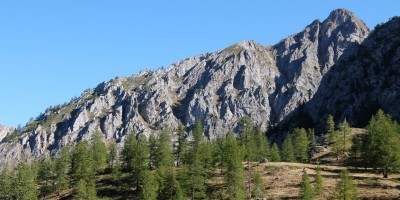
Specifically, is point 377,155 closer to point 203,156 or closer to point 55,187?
point 203,156

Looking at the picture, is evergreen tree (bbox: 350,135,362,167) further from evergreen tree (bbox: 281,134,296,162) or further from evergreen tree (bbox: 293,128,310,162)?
evergreen tree (bbox: 281,134,296,162)

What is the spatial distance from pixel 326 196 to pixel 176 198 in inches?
1155

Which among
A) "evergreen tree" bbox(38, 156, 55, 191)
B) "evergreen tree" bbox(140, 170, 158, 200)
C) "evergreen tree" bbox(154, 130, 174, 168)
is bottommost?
"evergreen tree" bbox(140, 170, 158, 200)

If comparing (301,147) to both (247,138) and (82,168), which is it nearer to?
(247,138)

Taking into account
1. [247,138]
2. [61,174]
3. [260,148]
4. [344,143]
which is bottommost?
[61,174]

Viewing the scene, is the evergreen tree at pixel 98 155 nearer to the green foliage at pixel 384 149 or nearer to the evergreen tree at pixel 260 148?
the evergreen tree at pixel 260 148

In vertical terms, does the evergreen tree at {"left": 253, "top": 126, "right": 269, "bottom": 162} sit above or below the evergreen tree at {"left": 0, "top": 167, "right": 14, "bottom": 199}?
above

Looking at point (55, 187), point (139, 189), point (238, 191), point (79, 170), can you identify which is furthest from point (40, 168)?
point (238, 191)

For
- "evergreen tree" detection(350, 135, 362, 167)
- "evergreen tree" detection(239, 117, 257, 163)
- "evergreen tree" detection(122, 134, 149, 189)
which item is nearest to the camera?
"evergreen tree" detection(122, 134, 149, 189)

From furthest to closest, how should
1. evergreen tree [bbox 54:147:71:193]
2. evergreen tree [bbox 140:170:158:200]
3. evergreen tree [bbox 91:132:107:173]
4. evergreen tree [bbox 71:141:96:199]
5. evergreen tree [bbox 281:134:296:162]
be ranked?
evergreen tree [bbox 281:134:296:162] → evergreen tree [bbox 91:132:107:173] → evergreen tree [bbox 54:147:71:193] → evergreen tree [bbox 71:141:96:199] → evergreen tree [bbox 140:170:158:200]

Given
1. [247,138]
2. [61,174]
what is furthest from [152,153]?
[247,138]

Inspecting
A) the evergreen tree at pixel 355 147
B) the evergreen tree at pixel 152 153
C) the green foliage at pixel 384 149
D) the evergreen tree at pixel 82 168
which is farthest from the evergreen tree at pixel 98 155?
the green foliage at pixel 384 149

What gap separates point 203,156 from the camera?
4131 inches

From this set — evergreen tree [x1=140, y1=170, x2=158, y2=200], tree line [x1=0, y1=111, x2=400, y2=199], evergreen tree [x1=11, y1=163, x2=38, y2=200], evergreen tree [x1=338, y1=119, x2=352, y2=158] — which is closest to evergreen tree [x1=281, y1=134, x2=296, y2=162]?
tree line [x1=0, y1=111, x2=400, y2=199]
